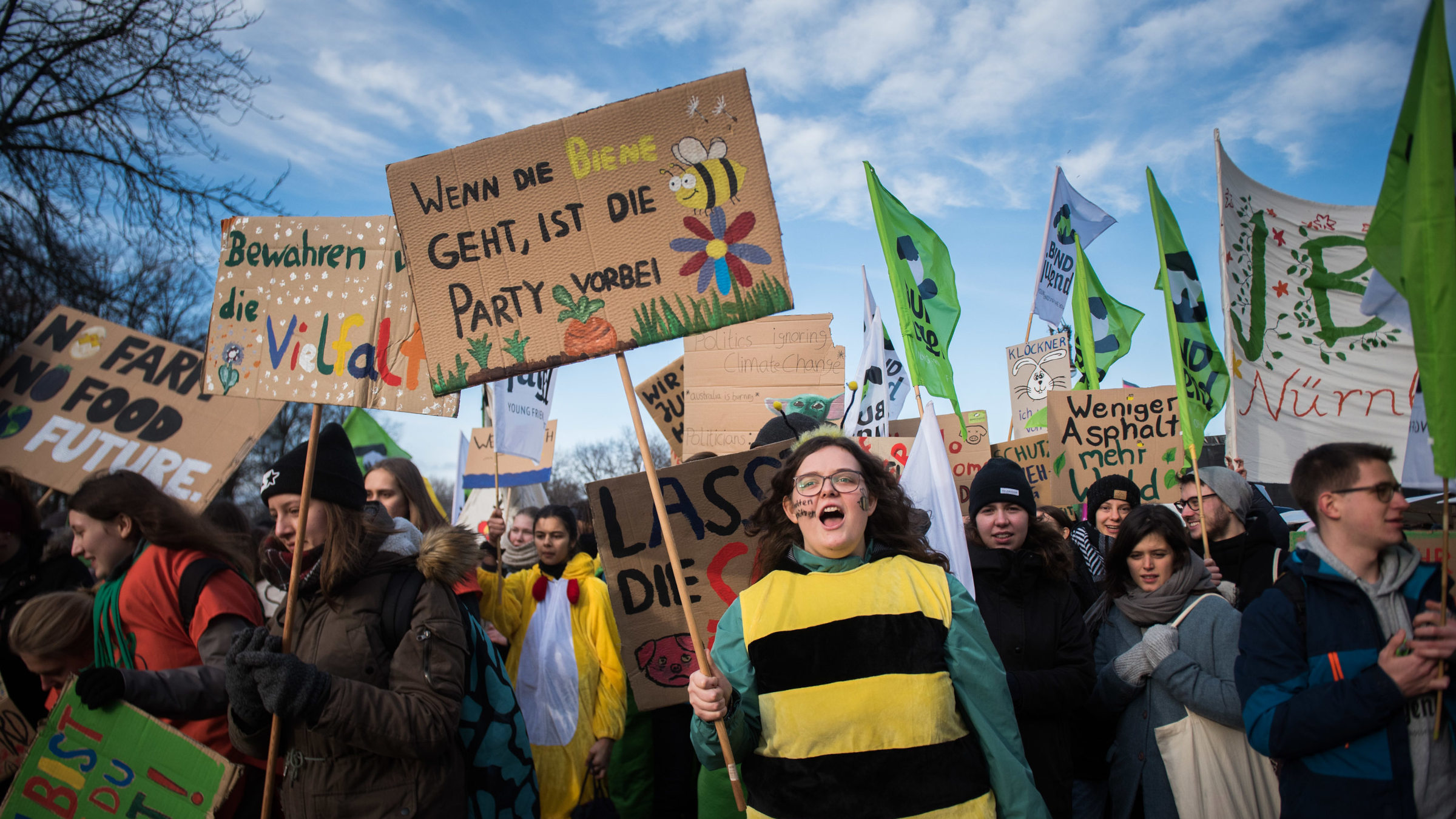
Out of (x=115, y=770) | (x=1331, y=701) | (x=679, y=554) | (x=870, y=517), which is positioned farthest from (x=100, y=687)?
(x=1331, y=701)

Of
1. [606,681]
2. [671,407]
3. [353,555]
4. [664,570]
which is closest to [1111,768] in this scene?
[664,570]

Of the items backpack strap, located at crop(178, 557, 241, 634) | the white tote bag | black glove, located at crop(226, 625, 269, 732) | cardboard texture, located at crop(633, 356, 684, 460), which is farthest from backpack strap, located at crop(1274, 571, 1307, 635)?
cardboard texture, located at crop(633, 356, 684, 460)

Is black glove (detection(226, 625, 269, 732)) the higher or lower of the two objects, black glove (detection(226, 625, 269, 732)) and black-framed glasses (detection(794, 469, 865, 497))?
the lower

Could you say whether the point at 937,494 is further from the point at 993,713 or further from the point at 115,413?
the point at 115,413

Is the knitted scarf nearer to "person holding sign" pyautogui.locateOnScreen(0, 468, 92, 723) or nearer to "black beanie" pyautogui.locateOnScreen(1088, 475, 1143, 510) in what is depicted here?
"person holding sign" pyautogui.locateOnScreen(0, 468, 92, 723)

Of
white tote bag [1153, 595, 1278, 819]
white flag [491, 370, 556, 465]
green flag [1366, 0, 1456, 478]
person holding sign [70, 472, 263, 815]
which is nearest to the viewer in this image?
green flag [1366, 0, 1456, 478]

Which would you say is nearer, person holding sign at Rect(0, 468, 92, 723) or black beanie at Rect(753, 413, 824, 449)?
person holding sign at Rect(0, 468, 92, 723)

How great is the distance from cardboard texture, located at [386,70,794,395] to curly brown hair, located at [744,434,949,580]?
0.47m

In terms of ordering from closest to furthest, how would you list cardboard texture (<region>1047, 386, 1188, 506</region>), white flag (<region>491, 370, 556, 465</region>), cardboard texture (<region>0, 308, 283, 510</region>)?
cardboard texture (<region>0, 308, 283, 510</region>), white flag (<region>491, 370, 556, 465</region>), cardboard texture (<region>1047, 386, 1188, 506</region>)

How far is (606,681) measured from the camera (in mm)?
4289

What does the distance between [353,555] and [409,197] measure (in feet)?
3.91

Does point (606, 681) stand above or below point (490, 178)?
below

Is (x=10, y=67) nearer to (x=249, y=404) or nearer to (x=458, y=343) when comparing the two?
(x=249, y=404)

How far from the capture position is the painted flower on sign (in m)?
2.56
